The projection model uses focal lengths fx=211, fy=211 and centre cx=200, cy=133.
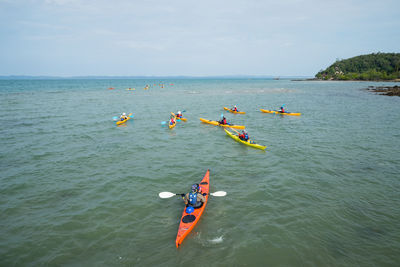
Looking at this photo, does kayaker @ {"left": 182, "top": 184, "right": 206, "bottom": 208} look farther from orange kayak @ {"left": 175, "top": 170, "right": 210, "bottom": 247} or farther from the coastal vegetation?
the coastal vegetation

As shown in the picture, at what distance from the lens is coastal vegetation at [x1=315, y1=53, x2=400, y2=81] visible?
436 ft

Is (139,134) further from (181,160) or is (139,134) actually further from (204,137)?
(181,160)

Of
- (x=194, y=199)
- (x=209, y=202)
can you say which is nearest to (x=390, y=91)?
(x=209, y=202)

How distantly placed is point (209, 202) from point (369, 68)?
642ft

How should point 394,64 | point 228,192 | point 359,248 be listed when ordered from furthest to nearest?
point 394,64
point 228,192
point 359,248

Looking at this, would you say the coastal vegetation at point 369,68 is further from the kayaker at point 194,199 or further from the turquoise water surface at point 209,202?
the kayaker at point 194,199

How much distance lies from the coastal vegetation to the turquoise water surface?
473ft

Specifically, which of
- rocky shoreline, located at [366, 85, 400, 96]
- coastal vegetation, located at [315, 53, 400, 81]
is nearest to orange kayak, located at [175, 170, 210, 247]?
rocky shoreline, located at [366, 85, 400, 96]

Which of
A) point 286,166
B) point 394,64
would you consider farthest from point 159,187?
point 394,64

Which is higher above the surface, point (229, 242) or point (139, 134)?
point (139, 134)

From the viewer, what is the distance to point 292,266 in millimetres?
8523

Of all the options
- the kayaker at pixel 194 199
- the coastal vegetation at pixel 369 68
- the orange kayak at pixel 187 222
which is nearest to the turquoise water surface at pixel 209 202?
the orange kayak at pixel 187 222

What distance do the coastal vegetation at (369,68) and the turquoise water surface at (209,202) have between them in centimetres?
14429

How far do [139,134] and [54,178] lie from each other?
1145 cm
